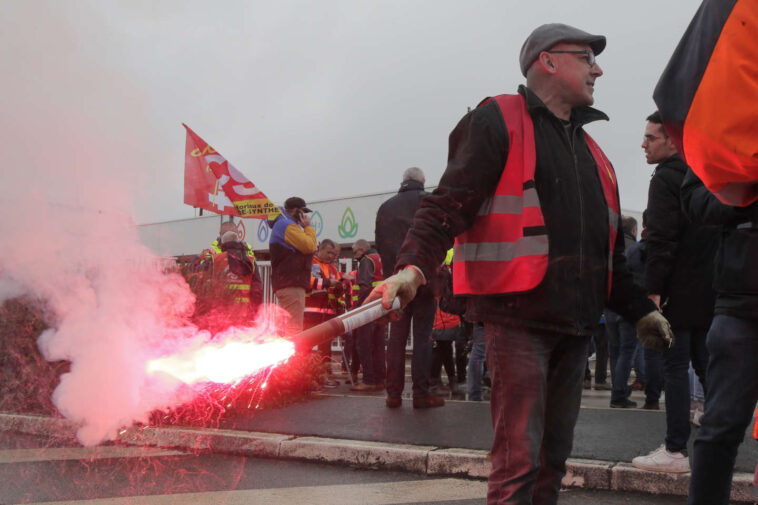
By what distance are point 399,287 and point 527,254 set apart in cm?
48

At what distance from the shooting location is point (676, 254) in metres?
4.41

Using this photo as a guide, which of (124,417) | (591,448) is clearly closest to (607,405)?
(591,448)

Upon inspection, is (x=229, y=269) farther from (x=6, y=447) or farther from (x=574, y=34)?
(x=574, y=34)

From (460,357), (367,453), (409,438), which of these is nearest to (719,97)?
(367,453)

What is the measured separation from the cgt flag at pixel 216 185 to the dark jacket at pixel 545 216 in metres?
7.59

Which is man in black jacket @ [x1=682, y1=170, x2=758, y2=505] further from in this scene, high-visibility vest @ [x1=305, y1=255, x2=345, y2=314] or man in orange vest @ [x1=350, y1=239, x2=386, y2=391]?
high-visibility vest @ [x1=305, y1=255, x2=345, y2=314]

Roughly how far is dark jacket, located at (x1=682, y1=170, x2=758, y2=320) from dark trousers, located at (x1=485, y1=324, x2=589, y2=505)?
2.03ft

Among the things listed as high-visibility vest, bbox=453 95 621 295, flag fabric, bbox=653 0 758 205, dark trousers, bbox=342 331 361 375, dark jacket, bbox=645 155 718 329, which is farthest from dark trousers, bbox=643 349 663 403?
dark trousers, bbox=342 331 361 375

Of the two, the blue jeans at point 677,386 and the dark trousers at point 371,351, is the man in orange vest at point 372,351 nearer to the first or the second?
the dark trousers at point 371,351

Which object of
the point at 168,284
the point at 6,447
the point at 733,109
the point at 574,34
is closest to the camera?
the point at 733,109

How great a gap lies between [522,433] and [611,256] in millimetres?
899

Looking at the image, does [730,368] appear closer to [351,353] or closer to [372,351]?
[372,351]

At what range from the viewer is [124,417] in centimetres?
513

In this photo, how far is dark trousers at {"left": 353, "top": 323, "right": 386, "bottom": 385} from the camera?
28.9 feet
